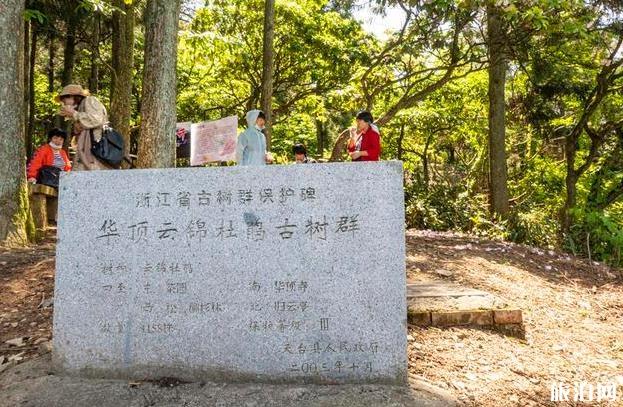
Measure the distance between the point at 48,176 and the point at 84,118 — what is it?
4.13m

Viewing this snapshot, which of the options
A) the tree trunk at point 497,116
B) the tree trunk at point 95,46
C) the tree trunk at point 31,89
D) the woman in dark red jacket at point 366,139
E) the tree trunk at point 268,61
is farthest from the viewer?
the tree trunk at point 31,89

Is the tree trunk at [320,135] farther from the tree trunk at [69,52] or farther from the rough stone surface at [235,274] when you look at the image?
the rough stone surface at [235,274]

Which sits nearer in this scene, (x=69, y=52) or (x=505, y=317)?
(x=505, y=317)

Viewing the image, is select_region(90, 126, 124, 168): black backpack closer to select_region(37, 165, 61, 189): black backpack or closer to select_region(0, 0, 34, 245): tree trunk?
select_region(0, 0, 34, 245): tree trunk

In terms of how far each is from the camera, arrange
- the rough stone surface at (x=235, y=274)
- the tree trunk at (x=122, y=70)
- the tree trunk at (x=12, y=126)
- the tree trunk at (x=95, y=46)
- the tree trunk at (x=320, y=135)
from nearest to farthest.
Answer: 1. the rough stone surface at (x=235, y=274)
2. the tree trunk at (x=12, y=126)
3. the tree trunk at (x=122, y=70)
4. the tree trunk at (x=95, y=46)
5. the tree trunk at (x=320, y=135)

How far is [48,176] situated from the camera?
24.8ft

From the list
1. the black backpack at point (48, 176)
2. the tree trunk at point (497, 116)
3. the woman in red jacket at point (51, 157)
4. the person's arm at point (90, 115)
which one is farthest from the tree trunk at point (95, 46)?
the tree trunk at point (497, 116)

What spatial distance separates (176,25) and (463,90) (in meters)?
10.4

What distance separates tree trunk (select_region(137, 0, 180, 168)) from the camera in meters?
5.96

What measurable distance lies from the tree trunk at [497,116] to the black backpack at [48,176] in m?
7.92

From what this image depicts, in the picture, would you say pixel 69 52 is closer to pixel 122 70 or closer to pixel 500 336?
pixel 122 70

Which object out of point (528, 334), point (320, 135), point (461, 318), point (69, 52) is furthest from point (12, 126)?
point (320, 135)

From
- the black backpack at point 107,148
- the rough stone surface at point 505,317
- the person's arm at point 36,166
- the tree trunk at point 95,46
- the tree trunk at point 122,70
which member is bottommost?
the rough stone surface at point 505,317

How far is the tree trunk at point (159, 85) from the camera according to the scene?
5961 mm
